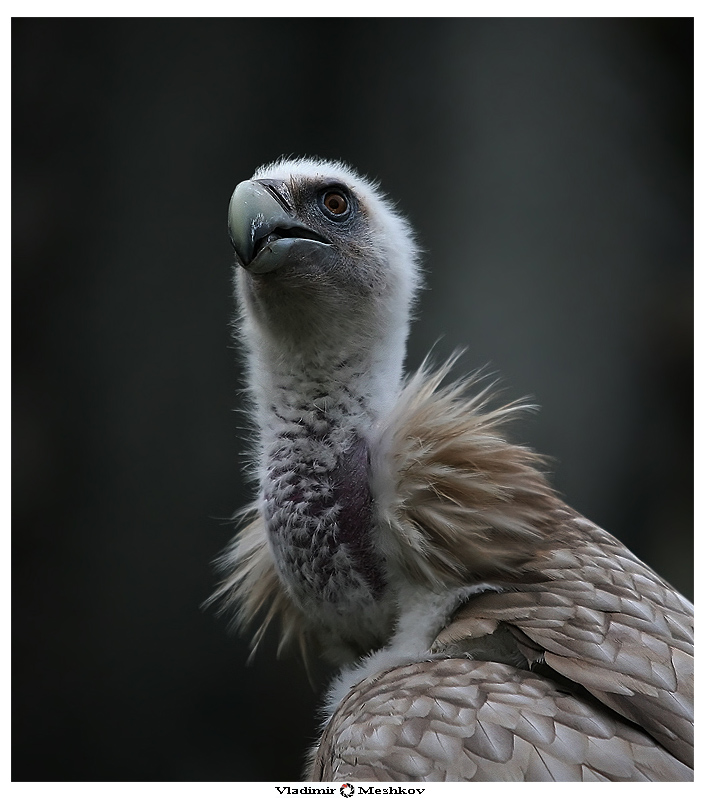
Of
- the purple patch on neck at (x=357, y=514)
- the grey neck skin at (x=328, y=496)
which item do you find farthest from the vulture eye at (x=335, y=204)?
the purple patch on neck at (x=357, y=514)

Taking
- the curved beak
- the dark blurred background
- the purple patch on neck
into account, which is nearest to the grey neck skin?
the purple patch on neck

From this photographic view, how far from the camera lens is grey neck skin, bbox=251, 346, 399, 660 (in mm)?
1124

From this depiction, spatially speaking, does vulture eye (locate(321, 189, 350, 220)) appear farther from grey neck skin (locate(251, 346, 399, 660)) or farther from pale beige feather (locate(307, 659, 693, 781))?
pale beige feather (locate(307, 659, 693, 781))

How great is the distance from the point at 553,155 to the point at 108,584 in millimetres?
1883

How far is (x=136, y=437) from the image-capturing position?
262cm

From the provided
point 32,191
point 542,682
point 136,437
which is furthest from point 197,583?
point 542,682

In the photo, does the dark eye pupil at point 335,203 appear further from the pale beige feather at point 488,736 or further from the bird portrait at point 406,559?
the pale beige feather at point 488,736

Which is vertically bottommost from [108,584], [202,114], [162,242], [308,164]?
[108,584]

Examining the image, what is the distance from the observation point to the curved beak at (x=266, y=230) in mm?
1134

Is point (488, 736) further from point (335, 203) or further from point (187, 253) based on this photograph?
point (187, 253)

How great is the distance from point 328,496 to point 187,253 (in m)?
1.60
